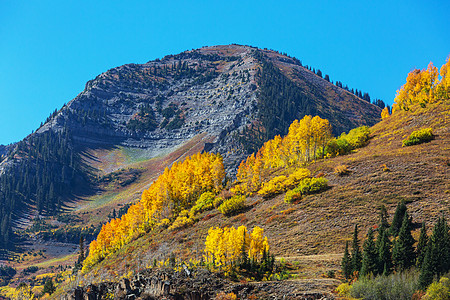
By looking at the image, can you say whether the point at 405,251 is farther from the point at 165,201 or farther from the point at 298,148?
the point at 165,201

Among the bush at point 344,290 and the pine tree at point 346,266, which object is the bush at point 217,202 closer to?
the pine tree at point 346,266

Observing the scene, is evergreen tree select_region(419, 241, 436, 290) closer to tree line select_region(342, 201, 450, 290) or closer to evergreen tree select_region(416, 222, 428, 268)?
tree line select_region(342, 201, 450, 290)

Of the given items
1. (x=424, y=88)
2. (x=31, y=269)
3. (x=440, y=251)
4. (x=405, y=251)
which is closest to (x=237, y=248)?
(x=405, y=251)

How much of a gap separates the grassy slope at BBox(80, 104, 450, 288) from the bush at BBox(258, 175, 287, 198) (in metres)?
→ 2.14

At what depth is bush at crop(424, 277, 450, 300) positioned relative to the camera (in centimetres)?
3006

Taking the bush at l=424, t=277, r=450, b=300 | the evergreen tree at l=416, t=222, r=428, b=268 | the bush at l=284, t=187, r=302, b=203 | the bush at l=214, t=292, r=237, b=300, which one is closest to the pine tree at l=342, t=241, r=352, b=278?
the evergreen tree at l=416, t=222, r=428, b=268

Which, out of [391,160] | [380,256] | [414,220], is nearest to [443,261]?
[380,256]

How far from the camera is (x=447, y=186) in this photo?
177ft

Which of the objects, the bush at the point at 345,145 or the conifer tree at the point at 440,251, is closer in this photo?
the conifer tree at the point at 440,251

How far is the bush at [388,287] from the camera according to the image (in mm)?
32906

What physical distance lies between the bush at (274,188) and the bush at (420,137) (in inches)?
1161

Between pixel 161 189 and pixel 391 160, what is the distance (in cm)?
5964

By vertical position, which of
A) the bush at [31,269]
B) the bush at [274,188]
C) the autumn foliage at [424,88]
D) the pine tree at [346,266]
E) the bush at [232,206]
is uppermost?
the autumn foliage at [424,88]

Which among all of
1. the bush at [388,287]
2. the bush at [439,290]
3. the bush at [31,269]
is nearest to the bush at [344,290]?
the bush at [388,287]
